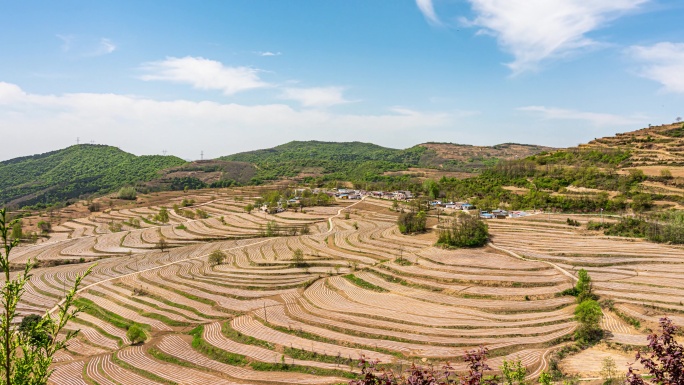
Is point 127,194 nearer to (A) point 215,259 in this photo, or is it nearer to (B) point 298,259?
(A) point 215,259

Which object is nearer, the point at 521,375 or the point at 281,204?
the point at 521,375

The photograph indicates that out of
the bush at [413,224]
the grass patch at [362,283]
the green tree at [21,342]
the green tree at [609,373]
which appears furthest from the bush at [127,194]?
the green tree at [21,342]

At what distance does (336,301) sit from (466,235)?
22113 millimetres

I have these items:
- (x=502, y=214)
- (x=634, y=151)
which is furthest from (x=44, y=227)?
(x=634, y=151)

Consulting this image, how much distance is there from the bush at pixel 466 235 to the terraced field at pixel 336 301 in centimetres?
200

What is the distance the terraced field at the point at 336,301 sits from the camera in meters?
27.4

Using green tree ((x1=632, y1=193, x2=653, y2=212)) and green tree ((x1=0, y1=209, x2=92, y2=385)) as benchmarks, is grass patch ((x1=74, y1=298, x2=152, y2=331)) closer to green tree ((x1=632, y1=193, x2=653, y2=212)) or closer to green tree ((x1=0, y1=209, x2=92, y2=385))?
green tree ((x1=0, y1=209, x2=92, y2=385))

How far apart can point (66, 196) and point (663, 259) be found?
158400mm

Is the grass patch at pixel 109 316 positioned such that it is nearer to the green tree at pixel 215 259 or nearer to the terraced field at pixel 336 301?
the terraced field at pixel 336 301

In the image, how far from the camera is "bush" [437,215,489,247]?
2010 inches

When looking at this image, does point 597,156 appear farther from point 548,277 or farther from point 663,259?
point 548,277

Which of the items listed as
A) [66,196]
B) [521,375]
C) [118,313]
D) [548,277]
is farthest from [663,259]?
[66,196]

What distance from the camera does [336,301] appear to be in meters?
38.0

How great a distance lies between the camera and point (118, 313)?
39.2 metres
